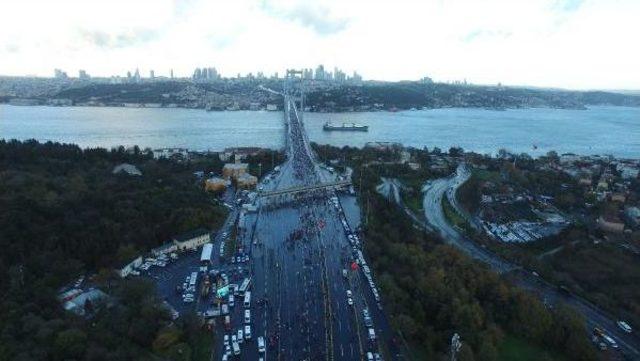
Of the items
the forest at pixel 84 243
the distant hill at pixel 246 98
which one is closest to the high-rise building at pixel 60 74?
the distant hill at pixel 246 98

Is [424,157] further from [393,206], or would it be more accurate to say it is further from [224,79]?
[224,79]

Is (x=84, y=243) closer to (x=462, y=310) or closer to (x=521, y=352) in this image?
(x=462, y=310)

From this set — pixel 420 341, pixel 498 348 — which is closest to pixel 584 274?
pixel 498 348

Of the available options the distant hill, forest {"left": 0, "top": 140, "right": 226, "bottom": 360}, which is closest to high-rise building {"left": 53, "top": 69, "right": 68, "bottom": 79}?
the distant hill

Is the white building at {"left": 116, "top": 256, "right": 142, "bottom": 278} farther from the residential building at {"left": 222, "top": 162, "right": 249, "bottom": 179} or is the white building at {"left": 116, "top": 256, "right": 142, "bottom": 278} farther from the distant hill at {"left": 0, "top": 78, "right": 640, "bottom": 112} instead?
the distant hill at {"left": 0, "top": 78, "right": 640, "bottom": 112}

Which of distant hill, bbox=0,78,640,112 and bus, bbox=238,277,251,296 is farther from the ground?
distant hill, bbox=0,78,640,112

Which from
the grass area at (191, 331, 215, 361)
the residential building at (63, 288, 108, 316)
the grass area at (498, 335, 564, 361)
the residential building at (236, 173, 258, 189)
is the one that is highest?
the residential building at (236, 173, 258, 189)

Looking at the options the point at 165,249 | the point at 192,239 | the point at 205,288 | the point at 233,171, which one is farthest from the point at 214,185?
the point at 205,288
